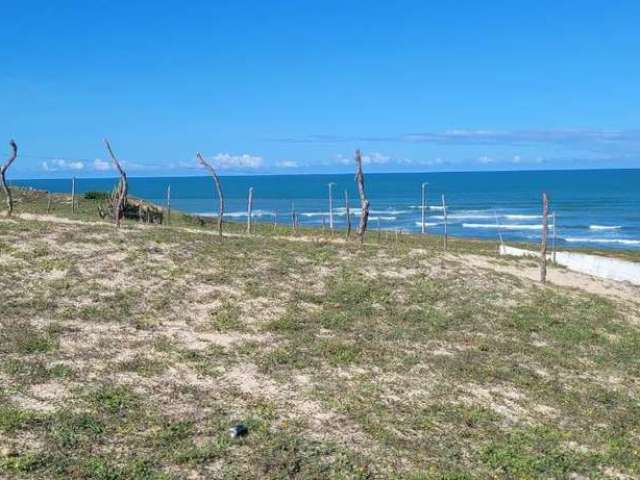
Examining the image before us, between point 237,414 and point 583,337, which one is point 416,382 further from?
point 583,337

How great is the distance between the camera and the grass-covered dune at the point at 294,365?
941cm

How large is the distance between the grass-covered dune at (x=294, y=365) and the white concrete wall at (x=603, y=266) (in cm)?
727

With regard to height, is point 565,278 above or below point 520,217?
below

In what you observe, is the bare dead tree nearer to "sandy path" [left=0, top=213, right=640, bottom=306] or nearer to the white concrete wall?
"sandy path" [left=0, top=213, right=640, bottom=306]

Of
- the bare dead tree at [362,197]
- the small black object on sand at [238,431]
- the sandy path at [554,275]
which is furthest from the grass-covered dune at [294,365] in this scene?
the bare dead tree at [362,197]

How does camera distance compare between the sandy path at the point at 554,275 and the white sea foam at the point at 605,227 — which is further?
the white sea foam at the point at 605,227

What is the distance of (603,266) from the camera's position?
28391 millimetres

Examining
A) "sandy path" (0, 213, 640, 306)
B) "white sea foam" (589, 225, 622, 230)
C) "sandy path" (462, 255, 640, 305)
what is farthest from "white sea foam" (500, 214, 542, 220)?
"sandy path" (462, 255, 640, 305)

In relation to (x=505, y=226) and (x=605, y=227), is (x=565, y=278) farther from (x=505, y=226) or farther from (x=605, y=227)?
(x=505, y=226)

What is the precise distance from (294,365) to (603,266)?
19.9 meters

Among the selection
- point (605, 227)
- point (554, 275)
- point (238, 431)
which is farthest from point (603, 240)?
point (238, 431)

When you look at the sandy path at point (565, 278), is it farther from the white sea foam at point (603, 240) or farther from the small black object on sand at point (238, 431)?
the white sea foam at point (603, 240)

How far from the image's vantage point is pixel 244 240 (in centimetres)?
2253

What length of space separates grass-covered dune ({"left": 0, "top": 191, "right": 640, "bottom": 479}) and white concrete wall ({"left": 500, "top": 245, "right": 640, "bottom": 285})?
7.27 metres
